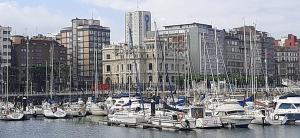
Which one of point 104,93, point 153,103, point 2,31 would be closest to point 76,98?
point 104,93

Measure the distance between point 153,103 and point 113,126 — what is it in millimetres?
6963

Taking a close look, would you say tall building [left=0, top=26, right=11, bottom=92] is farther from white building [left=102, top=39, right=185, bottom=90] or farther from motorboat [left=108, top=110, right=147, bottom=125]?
motorboat [left=108, top=110, right=147, bottom=125]

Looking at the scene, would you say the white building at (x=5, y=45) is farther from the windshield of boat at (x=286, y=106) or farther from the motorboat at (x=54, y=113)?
the windshield of boat at (x=286, y=106)

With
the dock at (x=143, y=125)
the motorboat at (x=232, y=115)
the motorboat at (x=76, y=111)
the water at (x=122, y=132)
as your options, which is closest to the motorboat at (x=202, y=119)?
the water at (x=122, y=132)

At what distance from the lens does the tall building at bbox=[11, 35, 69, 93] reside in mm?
177750

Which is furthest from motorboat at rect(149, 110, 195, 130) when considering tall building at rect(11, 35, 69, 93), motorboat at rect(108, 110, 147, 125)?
tall building at rect(11, 35, 69, 93)

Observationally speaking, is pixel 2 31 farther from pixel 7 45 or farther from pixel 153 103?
pixel 153 103

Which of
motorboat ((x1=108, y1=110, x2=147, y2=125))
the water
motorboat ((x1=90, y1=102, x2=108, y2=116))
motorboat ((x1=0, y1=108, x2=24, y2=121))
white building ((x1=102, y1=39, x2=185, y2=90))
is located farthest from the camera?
white building ((x1=102, y1=39, x2=185, y2=90))

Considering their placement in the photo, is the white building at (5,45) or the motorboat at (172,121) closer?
the motorboat at (172,121)

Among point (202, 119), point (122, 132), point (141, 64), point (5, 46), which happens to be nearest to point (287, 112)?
point (202, 119)

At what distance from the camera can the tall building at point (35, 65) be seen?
178m

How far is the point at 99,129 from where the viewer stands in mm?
83125

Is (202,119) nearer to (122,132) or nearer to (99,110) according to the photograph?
(122,132)

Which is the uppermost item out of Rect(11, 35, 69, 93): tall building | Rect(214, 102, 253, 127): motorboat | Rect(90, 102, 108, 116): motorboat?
Rect(11, 35, 69, 93): tall building
